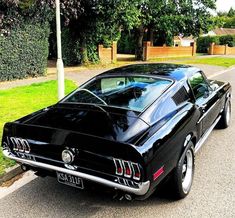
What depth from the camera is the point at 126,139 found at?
3.32 metres

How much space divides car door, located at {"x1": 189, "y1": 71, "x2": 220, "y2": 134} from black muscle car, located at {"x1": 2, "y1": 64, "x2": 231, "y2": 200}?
0.03 metres

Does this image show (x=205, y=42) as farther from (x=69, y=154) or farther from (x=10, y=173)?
(x=69, y=154)

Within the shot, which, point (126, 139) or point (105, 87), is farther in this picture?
point (105, 87)

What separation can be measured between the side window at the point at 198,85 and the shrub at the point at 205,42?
130 feet

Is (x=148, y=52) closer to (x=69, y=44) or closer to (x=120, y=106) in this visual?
(x=69, y=44)

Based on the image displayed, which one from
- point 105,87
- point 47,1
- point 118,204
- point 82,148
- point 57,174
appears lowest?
point 118,204

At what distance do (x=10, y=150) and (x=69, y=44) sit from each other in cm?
1661

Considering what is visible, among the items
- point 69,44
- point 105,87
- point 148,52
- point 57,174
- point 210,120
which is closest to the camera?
point 57,174

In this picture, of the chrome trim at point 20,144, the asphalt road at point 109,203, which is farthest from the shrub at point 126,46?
the chrome trim at point 20,144

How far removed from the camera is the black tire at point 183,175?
12.3ft

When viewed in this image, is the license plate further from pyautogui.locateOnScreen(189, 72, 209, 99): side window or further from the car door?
pyautogui.locateOnScreen(189, 72, 209, 99): side window

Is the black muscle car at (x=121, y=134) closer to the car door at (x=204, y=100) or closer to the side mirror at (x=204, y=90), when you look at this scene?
the car door at (x=204, y=100)

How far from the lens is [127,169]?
318 cm

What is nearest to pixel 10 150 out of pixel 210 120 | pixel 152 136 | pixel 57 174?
pixel 57 174
